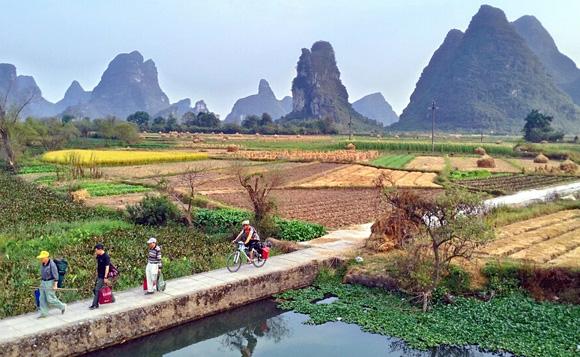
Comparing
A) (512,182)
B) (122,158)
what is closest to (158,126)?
(122,158)

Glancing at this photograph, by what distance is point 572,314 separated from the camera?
11.1 meters

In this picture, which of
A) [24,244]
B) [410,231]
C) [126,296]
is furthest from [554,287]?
[24,244]

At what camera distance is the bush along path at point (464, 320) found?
10164mm

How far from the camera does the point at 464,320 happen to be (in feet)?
36.5

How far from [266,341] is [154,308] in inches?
97.9

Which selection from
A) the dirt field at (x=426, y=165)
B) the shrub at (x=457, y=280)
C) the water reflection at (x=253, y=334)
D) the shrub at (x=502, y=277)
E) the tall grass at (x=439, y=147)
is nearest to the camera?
the water reflection at (x=253, y=334)

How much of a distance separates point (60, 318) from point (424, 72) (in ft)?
596

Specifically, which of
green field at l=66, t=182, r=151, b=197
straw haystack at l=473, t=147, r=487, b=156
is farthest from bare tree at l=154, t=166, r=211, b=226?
straw haystack at l=473, t=147, r=487, b=156

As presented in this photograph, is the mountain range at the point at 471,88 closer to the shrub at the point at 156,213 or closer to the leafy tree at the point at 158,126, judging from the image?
the leafy tree at the point at 158,126

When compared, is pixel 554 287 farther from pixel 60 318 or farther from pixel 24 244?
pixel 24 244

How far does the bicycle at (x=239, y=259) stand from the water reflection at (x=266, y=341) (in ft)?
5.36

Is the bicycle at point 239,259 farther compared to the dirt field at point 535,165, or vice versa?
the dirt field at point 535,165

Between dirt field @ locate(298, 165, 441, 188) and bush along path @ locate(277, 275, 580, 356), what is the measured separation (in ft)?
58.2

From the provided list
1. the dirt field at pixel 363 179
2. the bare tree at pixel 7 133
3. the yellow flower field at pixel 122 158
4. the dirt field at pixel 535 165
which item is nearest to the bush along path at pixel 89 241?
the dirt field at pixel 363 179
